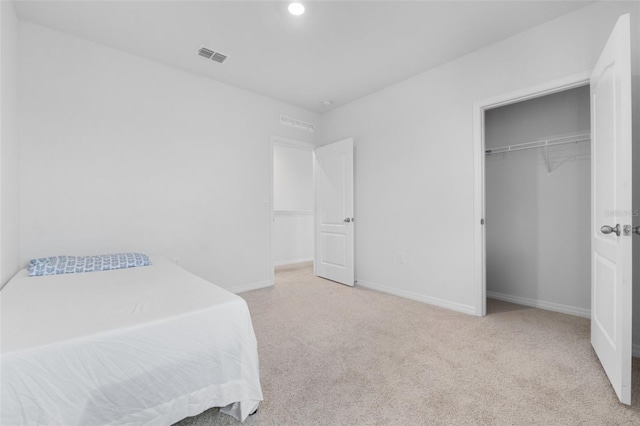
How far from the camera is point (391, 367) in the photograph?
6.36 feet

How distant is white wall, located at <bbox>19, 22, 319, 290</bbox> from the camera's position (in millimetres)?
2502

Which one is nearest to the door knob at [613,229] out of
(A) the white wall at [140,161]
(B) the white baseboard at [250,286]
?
(A) the white wall at [140,161]

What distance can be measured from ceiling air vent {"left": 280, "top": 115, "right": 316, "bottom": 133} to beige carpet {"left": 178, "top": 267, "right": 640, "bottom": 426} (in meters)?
2.60

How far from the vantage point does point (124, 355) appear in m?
1.12

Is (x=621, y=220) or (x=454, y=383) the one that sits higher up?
(x=621, y=220)

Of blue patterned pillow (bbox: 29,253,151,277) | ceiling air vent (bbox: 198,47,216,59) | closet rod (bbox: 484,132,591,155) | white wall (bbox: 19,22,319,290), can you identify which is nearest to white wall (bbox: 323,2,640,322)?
closet rod (bbox: 484,132,591,155)

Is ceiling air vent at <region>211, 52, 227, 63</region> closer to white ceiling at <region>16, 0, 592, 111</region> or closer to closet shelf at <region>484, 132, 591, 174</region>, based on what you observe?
white ceiling at <region>16, 0, 592, 111</region>

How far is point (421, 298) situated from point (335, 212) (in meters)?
1.69

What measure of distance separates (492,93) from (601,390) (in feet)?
8.03

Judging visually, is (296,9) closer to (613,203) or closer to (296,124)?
(296,124)

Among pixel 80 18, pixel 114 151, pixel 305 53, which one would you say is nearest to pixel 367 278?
pixel 305 53

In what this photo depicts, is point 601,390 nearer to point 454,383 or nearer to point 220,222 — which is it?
point 454,383

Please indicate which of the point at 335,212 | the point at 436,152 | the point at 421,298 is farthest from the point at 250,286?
the point at 436,152

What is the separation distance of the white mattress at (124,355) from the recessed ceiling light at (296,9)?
2.15 metres
